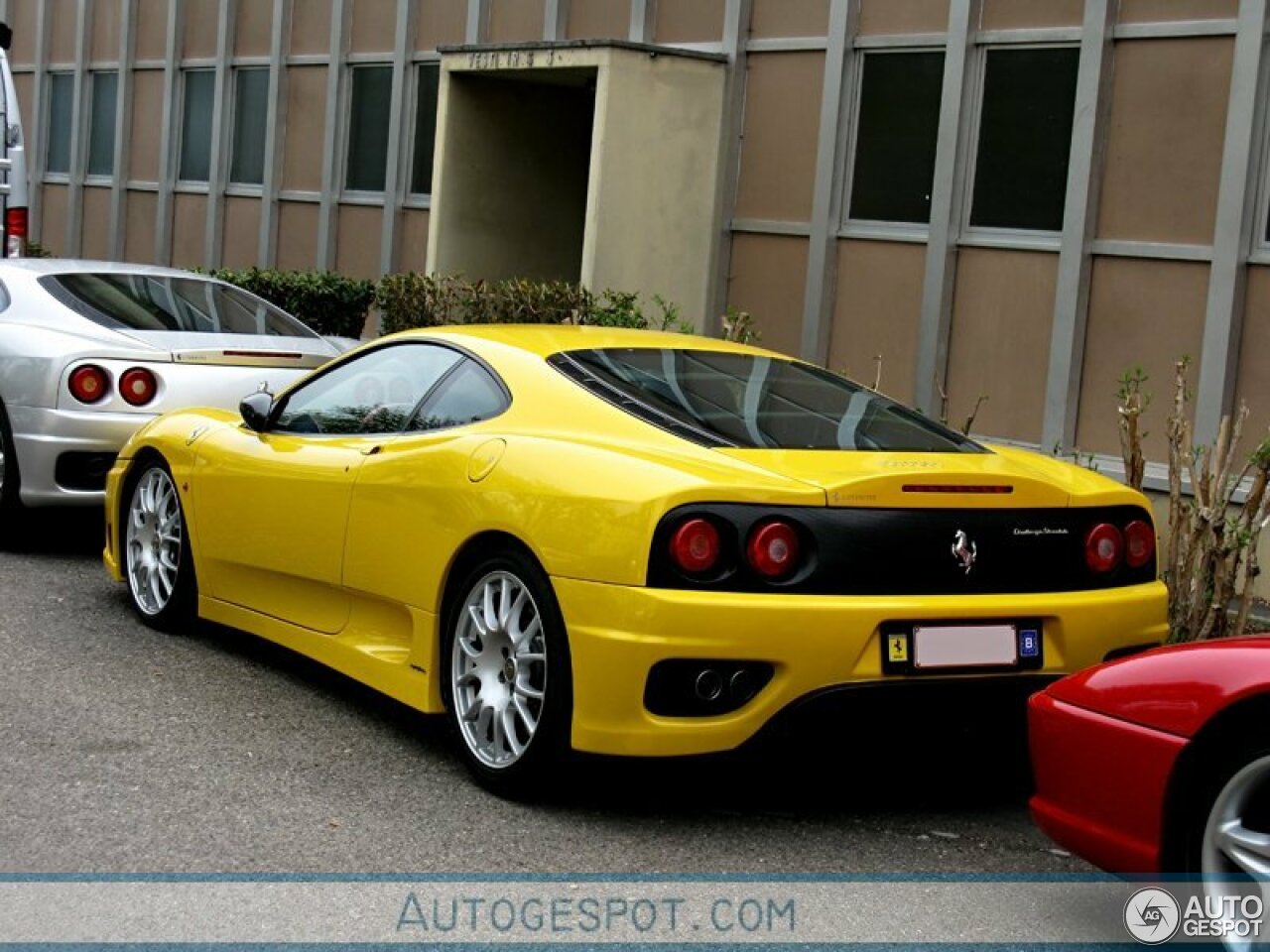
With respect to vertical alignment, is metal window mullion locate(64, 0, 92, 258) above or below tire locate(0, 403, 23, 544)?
above

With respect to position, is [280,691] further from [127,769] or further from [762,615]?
[762,615]

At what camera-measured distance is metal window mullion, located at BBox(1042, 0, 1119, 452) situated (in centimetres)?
1130

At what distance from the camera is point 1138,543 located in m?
5.81

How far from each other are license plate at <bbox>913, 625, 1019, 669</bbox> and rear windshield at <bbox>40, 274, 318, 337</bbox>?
18.2 ft

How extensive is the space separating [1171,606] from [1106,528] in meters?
2.34

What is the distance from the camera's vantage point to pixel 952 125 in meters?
12.2

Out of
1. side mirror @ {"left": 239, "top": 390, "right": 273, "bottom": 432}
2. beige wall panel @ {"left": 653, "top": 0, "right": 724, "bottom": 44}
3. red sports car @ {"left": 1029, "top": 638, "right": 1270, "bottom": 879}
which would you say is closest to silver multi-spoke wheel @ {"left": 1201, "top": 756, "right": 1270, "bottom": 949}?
red sports car @ {"left": 1029, "top": 638, "right": 1270, "bottom": 879}

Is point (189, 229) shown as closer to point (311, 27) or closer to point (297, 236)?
point (297, 236)

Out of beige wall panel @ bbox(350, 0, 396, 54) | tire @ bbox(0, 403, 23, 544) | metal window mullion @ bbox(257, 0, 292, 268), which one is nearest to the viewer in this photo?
tire @ bbox(0, 403, 23, 544)

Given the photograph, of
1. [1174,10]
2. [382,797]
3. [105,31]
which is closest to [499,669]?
[382,797]

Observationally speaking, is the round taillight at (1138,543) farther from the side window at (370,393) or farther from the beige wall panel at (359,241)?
the beige wall panel at (359,241)

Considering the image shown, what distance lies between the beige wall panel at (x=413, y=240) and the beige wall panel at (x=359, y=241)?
401mm

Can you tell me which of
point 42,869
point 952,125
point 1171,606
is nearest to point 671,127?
point 952,125

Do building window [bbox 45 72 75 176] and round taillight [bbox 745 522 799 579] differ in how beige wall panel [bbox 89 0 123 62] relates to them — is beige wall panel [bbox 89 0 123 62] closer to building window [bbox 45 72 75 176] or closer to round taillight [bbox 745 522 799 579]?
building window [bbox 45 72 75 176]
